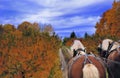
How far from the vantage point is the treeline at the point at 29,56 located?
203ft

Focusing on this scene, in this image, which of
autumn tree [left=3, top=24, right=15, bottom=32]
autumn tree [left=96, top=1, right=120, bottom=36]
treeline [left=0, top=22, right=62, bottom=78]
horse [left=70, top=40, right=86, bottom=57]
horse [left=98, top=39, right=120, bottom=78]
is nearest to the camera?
horse [left=98, top=39, right=120, bottom=78]

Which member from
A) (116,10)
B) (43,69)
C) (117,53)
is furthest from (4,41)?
(117,53)

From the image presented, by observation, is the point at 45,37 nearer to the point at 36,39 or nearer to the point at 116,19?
the point at 36,39

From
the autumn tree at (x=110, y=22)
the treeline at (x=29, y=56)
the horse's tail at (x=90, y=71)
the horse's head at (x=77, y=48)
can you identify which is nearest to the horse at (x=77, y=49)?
the horse's head at (x=77, y=48)

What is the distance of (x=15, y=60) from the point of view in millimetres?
62469

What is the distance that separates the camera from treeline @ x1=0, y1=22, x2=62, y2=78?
61.8m

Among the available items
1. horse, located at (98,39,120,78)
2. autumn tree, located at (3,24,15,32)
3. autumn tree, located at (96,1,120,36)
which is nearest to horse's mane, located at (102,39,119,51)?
horse, located at (98,39,120,78)

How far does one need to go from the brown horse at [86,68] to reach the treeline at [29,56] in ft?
166

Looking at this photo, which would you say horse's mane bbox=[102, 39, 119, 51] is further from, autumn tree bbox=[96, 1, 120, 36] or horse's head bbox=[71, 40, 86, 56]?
autumn tree bbox=[96, 1, 120, 36]

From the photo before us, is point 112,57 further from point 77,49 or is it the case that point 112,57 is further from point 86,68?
point 86,68

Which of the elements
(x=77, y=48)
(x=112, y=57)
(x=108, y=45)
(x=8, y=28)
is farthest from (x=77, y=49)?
(x=8, y=28)

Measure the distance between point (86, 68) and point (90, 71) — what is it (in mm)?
103

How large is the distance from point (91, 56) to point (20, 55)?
55.4 m

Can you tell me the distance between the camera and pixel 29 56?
210 feet
